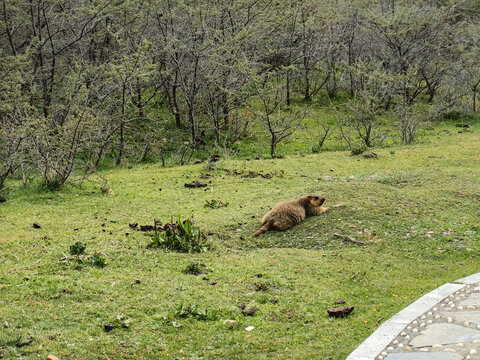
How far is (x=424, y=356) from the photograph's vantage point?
3.97m

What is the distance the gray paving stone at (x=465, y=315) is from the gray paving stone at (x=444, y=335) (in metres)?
0.16

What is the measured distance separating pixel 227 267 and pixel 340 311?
70.7 inches

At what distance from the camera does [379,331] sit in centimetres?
453

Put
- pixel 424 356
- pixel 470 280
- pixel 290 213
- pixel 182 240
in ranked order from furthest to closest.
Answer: pixel 290 213 < pixel 182 240 < pixel 470 280 < pixel 424 356

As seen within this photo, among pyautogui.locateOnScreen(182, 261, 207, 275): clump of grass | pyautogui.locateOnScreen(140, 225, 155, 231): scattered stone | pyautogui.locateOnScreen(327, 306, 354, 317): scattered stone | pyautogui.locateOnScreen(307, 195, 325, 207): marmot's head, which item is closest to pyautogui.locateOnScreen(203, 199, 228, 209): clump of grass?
pyautogui.locateOnScreen(140, 225, 155, 231): scattered stone

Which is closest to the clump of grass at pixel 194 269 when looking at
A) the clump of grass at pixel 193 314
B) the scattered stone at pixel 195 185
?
the clump of grass at pixel 193 314

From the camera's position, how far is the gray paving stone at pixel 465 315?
14.8 ft

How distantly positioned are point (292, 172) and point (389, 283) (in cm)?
728

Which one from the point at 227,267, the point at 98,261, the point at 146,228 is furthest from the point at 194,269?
the point at 146,228

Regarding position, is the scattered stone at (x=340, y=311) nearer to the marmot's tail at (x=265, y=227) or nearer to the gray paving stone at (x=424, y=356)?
the gray paving stone at (x=424, y=356)

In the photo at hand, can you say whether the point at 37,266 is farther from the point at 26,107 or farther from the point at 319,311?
the point at 26,107

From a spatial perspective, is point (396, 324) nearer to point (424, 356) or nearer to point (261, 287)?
point (424, 356)

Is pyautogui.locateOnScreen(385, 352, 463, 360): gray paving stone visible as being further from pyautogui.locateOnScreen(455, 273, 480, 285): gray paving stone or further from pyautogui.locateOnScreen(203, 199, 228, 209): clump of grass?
pyautogui.locateOnScreen(203, 199, 228, 209): clump of grass

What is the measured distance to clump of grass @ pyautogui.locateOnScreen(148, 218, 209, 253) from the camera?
7.14 meters
